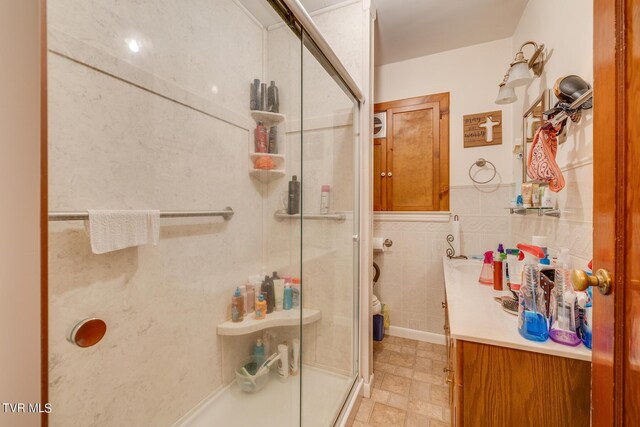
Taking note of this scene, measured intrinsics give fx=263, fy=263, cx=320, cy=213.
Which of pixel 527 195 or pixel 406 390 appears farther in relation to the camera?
pixel 406 390

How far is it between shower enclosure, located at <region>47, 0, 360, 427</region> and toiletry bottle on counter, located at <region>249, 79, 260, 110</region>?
4 cm

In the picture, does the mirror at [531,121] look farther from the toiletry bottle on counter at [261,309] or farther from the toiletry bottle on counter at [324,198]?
the toiletry bottle on counter at [261,309]

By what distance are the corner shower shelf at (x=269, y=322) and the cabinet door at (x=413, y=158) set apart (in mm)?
1309

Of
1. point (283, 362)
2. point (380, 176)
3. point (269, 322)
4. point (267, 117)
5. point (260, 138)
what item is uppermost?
point (267, 117)

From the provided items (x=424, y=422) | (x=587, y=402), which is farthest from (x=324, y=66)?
(x=424, y=422)

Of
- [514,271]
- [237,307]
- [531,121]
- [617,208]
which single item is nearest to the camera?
[617,208]

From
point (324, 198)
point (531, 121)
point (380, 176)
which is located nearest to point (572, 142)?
point (531, 121)

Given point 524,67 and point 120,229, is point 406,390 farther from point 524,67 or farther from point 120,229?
point 524,67

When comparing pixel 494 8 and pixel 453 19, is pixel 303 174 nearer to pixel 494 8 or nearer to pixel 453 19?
pixel 453 19

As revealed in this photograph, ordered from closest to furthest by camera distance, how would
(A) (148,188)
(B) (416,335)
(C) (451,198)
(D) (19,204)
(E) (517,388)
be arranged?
(D) (19,204) < (E) (517,388) < (A) (148,188) < (C) (451,198) < (B) (416,335)

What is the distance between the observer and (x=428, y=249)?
2176mm

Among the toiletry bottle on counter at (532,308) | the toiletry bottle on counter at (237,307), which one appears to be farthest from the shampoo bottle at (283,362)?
the toiletry bottle on counter at (532,308)

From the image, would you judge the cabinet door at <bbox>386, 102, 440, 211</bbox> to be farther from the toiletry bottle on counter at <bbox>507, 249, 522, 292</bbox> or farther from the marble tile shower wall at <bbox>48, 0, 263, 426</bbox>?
the marble tile shower wall at <bbox>48, 0, 263, 426</bbox>

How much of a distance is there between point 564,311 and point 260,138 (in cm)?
149
